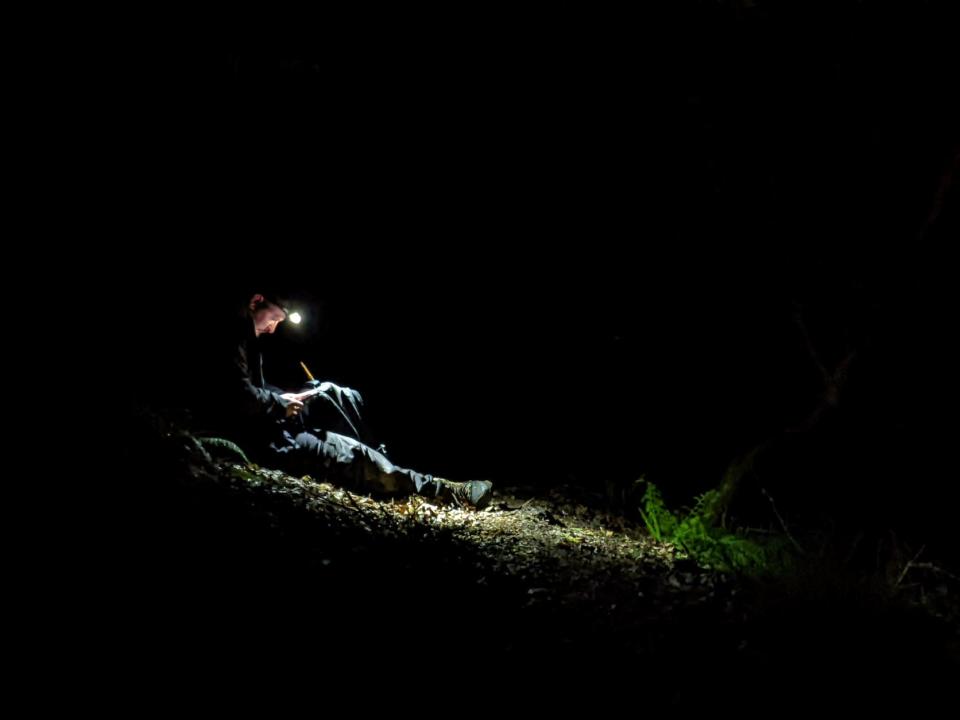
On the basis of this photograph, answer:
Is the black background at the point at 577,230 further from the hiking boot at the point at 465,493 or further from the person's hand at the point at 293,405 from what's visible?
the hiking boot at the point at 465,493

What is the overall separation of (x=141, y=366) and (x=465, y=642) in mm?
4349

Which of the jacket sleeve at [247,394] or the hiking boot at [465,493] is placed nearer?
the jacket sleeve at [247,394]

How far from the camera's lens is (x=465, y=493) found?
7055 mm

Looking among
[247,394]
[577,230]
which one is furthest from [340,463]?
[577,230]

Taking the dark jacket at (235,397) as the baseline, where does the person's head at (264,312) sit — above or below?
above

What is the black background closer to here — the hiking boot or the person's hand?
the person's hand

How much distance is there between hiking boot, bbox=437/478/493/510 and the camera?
6898 millimetres

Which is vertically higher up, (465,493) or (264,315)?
(264,315)

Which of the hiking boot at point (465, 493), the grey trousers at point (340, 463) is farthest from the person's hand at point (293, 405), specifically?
the hiking boot at point (465, 493)

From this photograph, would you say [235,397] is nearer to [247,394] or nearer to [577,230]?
[247,394]

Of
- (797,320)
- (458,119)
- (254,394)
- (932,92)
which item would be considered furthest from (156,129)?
(932,92)

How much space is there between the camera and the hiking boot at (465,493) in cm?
690

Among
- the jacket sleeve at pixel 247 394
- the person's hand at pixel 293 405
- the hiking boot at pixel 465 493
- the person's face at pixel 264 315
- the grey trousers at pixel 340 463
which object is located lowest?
the hiking boot at pixel 465 493

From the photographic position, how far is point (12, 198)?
14.9 feet
